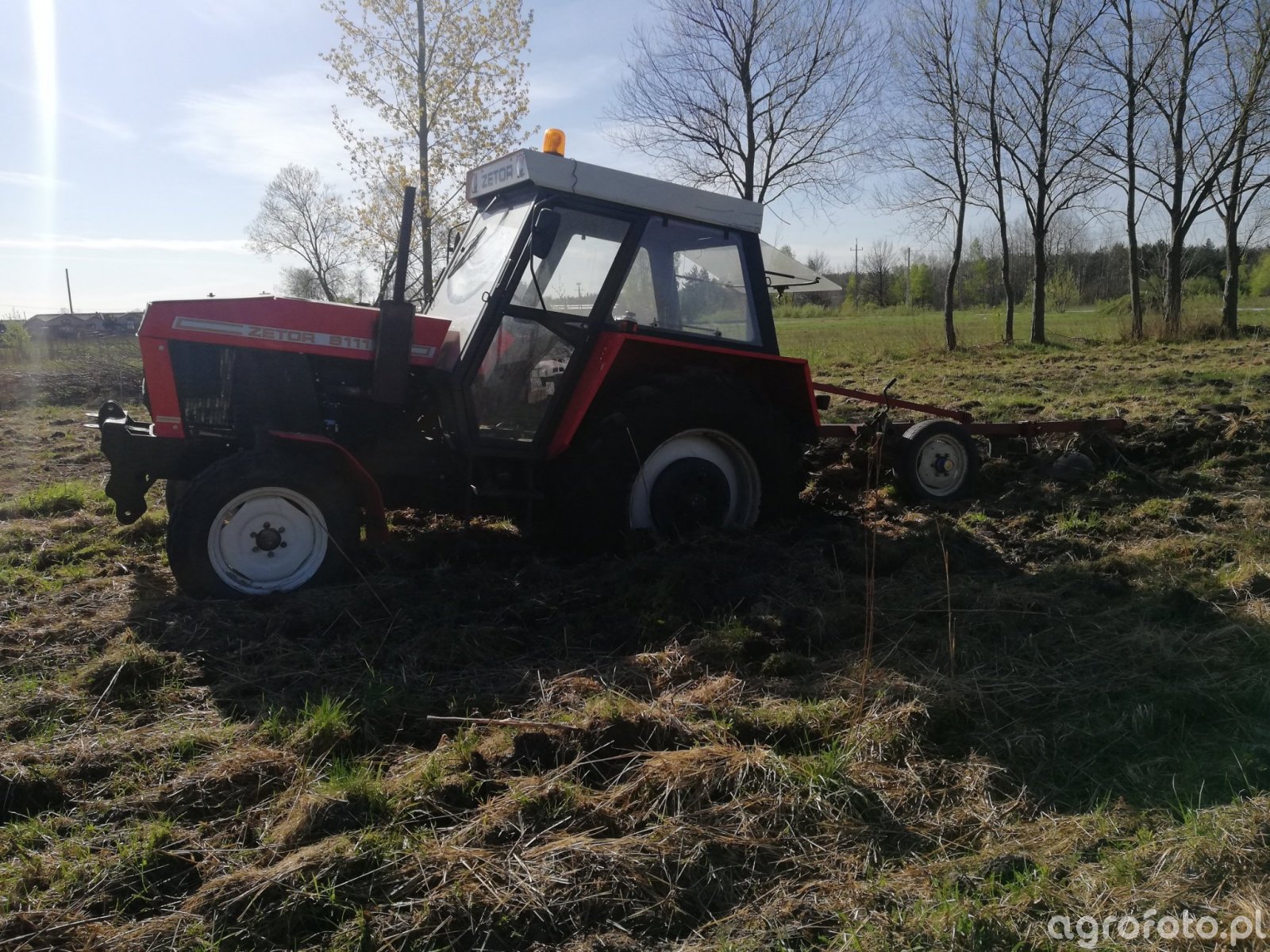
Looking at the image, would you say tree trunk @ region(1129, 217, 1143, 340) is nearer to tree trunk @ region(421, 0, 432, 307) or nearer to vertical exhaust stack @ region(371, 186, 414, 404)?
tree trunk @ region(421, 0, 432, 307)

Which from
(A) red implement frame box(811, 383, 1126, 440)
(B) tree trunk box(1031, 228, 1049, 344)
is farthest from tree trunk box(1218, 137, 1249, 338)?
(A) red implement frame box(811, 383, 1126, 440)

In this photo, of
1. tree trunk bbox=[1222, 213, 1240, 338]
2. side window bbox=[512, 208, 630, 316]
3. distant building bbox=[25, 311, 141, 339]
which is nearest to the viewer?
side window bbox=[512, 208, 630, 316]

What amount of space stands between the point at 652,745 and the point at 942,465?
4332 millimetres

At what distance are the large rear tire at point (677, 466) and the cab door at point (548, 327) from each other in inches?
12.7

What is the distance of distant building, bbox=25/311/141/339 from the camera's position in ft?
98.7

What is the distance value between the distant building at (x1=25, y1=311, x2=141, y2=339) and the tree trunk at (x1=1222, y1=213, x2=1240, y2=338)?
95.1 ft

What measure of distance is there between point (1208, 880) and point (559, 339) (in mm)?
3759

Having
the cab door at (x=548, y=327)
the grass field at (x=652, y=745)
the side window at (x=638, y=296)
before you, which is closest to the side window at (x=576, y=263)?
the cab door at (x=548, y=327)

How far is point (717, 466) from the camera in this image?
5.50m

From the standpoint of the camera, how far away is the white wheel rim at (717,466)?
525 centimetres

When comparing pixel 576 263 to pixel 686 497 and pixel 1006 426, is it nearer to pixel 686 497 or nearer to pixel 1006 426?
pixel 686 497

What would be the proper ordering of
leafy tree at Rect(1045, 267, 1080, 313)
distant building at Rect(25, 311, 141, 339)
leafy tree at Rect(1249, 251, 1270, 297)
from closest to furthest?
distant building at Rect(25, 311, 141, 339)
leafy tree at Rect(1045, 267, 1080, 313)
leafy tree at Rect(1249, 251, 1270, 297)

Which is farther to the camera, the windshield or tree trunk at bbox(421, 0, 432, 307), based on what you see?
tree trunk at bbox(421, 0, 432, 307)

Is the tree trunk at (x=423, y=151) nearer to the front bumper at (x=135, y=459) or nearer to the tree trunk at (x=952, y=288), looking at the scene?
the front bumper at (x=135, y=459)
